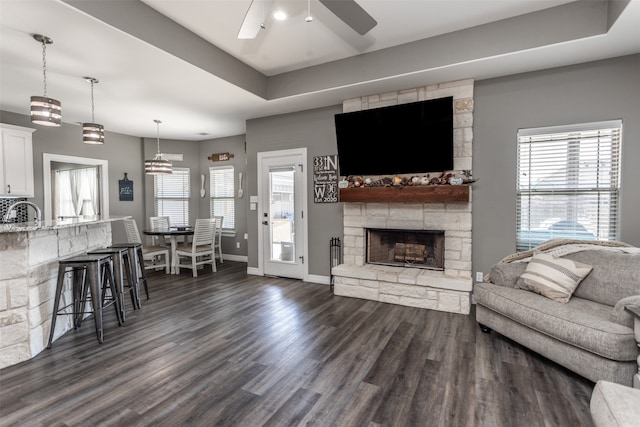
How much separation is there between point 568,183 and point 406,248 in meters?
1.95

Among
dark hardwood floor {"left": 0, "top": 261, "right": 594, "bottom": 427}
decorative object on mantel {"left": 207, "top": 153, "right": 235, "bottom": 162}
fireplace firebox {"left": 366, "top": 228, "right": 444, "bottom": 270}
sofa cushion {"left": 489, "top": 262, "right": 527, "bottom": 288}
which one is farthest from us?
decorative object on mantel {"left": 207, "top": 153, "right": 235, "bottom": 162}

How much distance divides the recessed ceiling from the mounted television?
1.11ft

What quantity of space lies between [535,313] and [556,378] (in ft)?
1.50

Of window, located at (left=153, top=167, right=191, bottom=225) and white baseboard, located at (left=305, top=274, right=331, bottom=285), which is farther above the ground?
window, located at (left=153, top=167, right=191, bottom=225)

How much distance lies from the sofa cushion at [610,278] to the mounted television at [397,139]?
66.3 inches

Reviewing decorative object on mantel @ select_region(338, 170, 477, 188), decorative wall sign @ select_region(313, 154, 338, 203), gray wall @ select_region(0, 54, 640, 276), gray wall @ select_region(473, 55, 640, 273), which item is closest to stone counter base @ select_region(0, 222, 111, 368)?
gray wall @ select_region(0, 54, 640, 276)

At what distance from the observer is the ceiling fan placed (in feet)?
6.66

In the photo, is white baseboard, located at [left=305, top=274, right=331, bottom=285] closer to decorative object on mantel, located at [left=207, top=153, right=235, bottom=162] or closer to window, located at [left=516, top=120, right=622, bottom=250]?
window, located at [left=516, top=120, right=622, bottom=250]

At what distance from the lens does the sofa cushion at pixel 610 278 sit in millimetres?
2434

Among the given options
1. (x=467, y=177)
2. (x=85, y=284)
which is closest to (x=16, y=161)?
(x=85, y=284)

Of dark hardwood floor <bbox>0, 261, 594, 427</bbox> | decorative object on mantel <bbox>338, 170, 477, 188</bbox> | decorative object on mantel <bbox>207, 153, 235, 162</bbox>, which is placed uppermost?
decorative object on mantel <bbox>207, 153, 235, 162</bbox>

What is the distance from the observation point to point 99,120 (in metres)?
5.37

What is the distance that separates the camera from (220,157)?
6906 millimetres

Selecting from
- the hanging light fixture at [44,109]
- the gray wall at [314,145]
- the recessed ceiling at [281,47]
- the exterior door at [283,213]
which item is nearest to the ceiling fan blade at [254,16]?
the recessed ceiling at [281,47]
